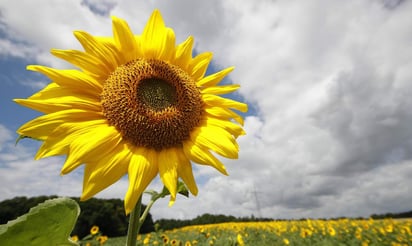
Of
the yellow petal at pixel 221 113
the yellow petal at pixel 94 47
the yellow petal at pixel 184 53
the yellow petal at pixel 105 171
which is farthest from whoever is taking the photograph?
the yellow petal at pixel 184 53

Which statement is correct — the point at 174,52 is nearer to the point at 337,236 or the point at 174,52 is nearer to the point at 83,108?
the point at 83,108

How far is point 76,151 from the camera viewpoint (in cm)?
184

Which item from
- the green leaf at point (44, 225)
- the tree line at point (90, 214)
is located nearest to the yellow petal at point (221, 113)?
the green leaf at point (44, 225)

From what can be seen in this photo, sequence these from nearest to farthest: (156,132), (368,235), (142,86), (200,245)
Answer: (156,132), (142,86), (200,245), (368,235)

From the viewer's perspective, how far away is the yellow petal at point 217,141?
2090mm

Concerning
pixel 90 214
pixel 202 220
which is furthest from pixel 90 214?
pixel 202 220

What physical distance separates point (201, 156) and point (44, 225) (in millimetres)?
925

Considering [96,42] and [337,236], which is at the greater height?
[337,236]

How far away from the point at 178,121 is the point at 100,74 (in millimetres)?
579

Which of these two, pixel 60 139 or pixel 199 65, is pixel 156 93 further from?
pixel 60 139

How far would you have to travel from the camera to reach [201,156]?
2.03 m

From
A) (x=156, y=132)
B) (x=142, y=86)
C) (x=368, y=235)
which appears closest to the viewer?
(x=156, y=132)

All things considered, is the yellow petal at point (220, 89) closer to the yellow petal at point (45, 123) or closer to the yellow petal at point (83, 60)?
the yellow petal at point (83, 60)

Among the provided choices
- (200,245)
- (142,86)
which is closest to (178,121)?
(142,86)
